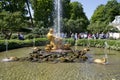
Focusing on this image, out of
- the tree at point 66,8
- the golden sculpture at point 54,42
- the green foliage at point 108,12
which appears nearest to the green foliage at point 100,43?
the golden sculpture at point 54,42

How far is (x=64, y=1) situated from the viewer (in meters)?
74.6

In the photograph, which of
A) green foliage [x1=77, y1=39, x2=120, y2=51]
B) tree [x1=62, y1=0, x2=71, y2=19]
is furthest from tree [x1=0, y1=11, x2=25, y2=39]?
tree [x1=62, y1=0, x2=71, y2=19]

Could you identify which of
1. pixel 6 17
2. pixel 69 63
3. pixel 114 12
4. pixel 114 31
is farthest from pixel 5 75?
pixel 114 12

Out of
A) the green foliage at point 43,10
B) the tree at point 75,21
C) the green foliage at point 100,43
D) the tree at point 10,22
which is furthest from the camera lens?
the tree at point 75,21

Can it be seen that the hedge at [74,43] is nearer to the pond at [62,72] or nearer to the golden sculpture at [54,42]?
the golden sculpture at [54,42]

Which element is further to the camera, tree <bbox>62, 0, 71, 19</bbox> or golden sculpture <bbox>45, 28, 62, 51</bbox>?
tree <bbox>62, 0, 71, 19</bbox>

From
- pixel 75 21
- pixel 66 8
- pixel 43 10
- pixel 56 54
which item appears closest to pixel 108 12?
pixel 66 8

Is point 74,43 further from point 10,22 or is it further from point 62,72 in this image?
point 62,72

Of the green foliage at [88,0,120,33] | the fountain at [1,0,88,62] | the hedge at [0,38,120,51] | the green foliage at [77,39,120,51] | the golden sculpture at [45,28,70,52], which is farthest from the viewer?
the green foliage at [88,0,120,33]

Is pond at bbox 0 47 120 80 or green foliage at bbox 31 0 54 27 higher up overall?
green foliage at bbox 31 0 54 27

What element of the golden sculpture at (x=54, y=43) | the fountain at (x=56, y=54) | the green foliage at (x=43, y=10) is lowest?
the fountain at (x=56, y=54)

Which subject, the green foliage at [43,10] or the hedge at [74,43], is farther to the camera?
the green foliage at [43,10]

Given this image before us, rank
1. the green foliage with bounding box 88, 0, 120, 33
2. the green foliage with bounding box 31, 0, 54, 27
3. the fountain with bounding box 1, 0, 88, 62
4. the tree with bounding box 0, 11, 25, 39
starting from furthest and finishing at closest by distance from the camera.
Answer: the green foliage with bounding box 88, 0, 120, 33, the green foliage with bounding box 31, 0, 54, 27, the tree with bounding box 0, 11, 25, 39, the fountain with bounding box 1, 0, 88, 62

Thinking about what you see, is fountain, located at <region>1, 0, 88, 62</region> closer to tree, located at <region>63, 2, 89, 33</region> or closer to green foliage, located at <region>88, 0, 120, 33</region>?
tree, located at <region>63, 2, 89, 33</region>
